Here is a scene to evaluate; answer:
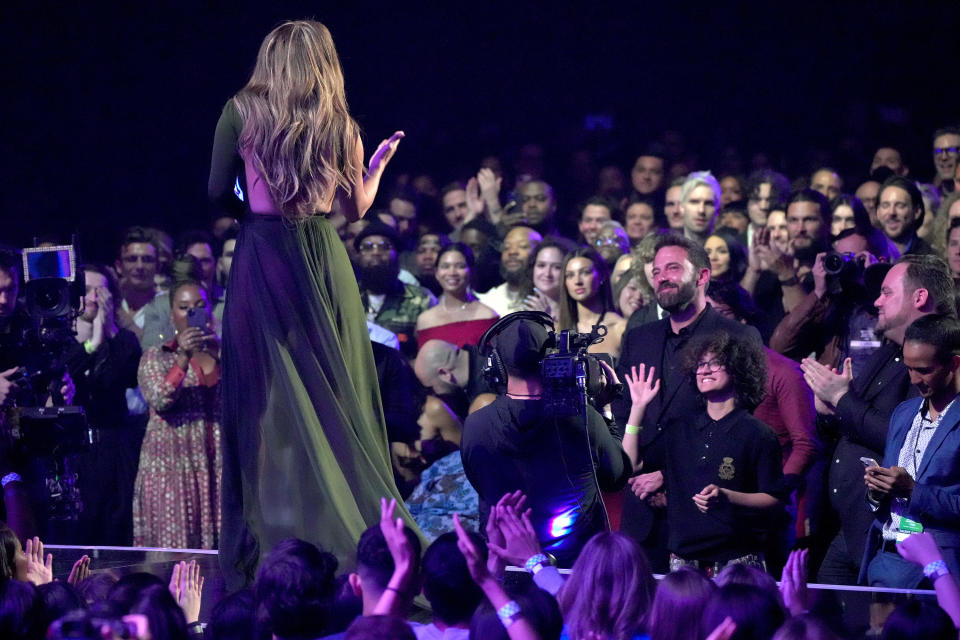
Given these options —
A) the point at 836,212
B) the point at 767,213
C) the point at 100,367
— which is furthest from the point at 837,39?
the point at 100,367

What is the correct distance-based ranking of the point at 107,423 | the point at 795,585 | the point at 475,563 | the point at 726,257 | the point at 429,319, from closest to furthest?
the point at 475,563 < the point at 795,585 < the point at 726,257 < the point at 107,423 < the point at 429,319

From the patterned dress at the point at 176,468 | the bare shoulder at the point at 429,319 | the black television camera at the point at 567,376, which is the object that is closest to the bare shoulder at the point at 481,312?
the bare shoulder at the point at 429,319

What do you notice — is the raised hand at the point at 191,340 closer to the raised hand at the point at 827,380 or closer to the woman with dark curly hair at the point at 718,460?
the woman with dark curly hair at the point at 718,460

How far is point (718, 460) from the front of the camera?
4.71m

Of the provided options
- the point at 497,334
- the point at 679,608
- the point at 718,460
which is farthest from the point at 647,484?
the point at 679,608

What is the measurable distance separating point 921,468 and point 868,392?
849 millimetres

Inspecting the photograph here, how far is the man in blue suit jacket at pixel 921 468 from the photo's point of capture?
414 cm

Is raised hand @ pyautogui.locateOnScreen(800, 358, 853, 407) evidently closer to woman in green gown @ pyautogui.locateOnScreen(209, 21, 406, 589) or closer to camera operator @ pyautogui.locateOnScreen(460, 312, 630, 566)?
camera operator @ pyautogui.locateOnScreen(460, 312, 630, 566)

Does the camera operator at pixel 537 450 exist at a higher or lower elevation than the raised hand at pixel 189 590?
higher

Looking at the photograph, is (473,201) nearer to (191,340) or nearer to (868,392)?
(191,340)

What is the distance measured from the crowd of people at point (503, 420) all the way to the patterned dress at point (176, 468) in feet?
0.05

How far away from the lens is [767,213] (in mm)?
8000

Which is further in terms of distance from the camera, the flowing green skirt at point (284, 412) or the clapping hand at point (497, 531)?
the flowing green skirt at point (284, 412)

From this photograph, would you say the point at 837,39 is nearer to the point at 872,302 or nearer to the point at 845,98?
the point at 845,98
